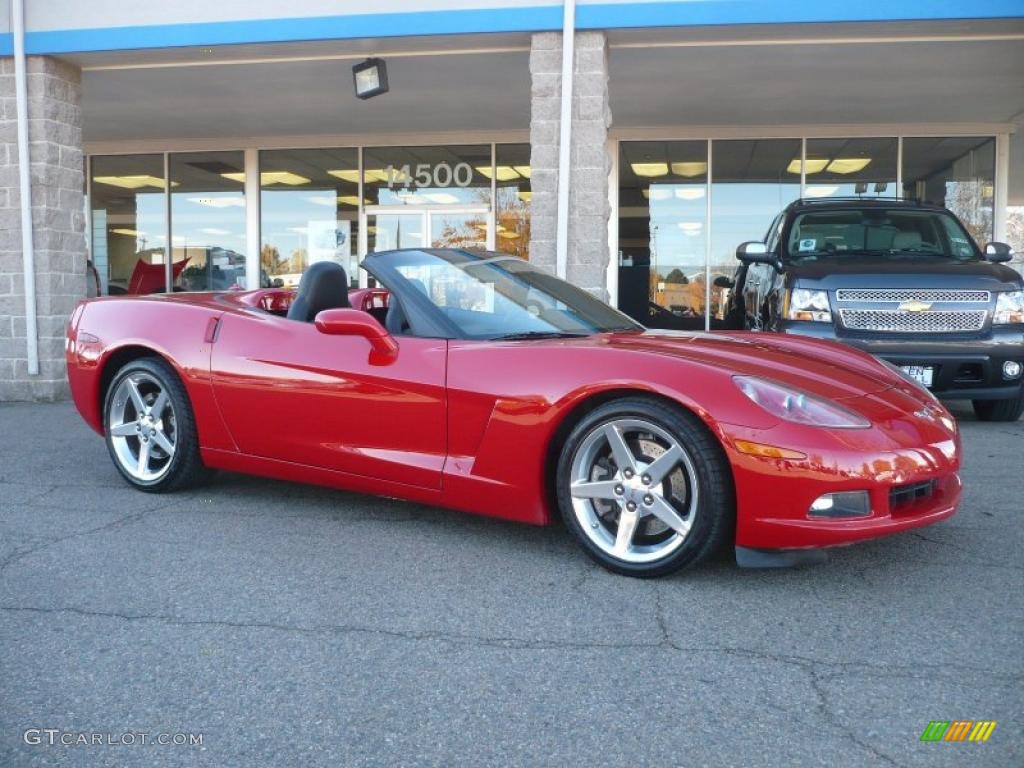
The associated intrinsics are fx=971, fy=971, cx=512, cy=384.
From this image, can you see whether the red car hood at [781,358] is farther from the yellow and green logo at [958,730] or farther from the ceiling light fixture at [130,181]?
→ the ceiling light fixture at [130,181]

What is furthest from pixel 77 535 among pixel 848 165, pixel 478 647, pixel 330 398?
pixel 848 165

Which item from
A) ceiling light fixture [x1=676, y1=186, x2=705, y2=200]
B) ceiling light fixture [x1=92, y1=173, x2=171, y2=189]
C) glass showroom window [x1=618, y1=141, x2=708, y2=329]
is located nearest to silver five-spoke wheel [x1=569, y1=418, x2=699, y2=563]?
glass showroom window [x1=618, y1=141, x2=708, y2=329]

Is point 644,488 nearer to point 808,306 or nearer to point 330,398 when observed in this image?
point 330,398

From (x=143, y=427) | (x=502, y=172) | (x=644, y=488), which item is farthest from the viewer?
(x=502, y=172)

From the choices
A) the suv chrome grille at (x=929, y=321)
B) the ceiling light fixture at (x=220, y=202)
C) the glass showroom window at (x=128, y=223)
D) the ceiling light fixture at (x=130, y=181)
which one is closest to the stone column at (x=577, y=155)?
the suv chrome grille at (x=929, y=321)

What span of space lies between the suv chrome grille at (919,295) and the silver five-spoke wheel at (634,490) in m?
4.29

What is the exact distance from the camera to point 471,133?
46.3 feet

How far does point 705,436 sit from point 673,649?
779mm

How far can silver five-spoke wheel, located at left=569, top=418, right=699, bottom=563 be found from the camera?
3.34 metres

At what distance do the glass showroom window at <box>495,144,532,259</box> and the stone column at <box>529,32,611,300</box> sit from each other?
609 cm

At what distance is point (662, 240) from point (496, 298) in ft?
35.2

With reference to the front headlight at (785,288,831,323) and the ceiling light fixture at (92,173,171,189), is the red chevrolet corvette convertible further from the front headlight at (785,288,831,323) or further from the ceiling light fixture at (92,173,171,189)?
the ceiling light fixture at (92,173,171,189)

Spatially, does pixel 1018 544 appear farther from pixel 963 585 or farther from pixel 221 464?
pixel 221 464

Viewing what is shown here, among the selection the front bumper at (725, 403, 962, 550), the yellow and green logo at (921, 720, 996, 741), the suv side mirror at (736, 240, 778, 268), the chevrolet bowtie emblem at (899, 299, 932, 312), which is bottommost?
the yellow and green logo at (921, 720, 996, 741)
